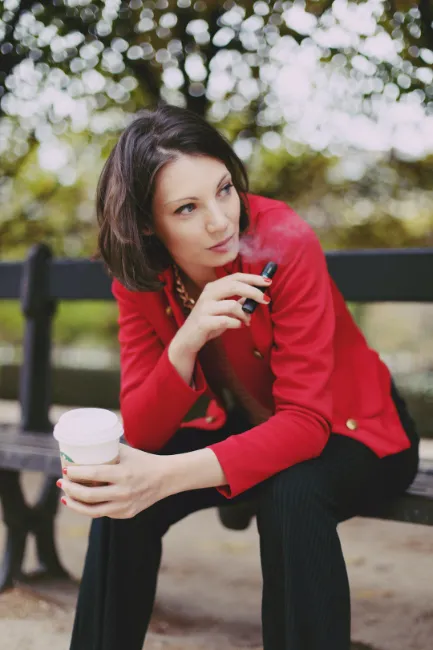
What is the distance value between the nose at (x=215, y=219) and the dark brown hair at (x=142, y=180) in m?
0.15

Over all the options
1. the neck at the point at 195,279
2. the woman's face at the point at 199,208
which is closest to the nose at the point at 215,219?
the woman's face at the point at 199,208

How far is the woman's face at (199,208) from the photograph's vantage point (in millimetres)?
1939

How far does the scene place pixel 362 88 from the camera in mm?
4629

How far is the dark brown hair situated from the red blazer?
0.34 feet

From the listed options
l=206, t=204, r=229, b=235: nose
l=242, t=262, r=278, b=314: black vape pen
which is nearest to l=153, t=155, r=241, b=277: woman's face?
l=206, t=204, r=229, b=235: nose

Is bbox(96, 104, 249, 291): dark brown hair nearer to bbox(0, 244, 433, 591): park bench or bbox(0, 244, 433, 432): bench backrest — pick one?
bbox(0, 244, 433, 591): park bench

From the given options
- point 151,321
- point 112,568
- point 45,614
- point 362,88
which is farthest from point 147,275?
point 362,88

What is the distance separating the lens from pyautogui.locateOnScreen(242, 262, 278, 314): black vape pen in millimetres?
1899

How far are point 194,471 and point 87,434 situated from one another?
0.33 m

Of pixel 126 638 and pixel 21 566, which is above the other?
pixel 126 638

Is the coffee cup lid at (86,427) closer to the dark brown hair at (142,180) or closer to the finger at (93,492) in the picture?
the finger at (93,492)

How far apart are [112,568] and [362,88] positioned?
11.3 feet

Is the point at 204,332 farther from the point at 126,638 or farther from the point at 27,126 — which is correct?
the point at 27,126

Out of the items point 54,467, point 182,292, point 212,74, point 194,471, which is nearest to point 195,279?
point 182,292
